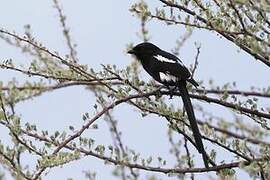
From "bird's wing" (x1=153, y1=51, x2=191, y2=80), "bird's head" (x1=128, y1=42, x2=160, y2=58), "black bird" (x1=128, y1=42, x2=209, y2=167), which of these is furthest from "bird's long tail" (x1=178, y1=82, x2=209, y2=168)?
"bird's head" (x1=128, y1=42, x2=160, y2=58)

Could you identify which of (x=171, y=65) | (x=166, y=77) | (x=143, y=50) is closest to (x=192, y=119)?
(x=166, y=77)

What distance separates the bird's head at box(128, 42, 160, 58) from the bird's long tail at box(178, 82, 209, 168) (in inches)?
33.4

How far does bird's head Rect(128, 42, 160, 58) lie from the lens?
17.6 ft

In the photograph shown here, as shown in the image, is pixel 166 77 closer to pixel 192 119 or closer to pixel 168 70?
pixel 168 70

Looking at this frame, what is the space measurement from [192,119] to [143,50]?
50.6 inches

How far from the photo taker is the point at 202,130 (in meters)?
4.10

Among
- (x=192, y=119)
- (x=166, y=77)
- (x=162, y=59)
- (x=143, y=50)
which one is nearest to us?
(x=192, y=119)

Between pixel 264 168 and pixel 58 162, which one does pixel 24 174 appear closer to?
pixel 58 162

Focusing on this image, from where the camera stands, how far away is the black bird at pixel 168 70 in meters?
4.21

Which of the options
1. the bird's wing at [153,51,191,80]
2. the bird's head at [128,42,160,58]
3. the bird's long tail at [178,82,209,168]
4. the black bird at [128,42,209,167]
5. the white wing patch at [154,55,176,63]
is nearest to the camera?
the bird's long tail at [178,82,209,168]

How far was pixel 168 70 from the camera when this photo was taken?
16.3 ft

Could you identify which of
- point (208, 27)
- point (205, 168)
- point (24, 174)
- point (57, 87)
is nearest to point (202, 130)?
point (205, 168)

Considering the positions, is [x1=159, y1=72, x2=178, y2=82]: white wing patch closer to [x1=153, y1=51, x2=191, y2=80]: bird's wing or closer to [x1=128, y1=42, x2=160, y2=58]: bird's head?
[x1=153, y1=51, x2=191, y2=80]: bird's wing

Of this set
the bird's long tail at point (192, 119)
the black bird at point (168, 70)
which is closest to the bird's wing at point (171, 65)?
the black bird at point (168, 70)
